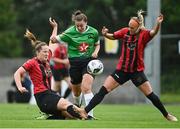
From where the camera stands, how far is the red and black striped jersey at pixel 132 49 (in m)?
17.5

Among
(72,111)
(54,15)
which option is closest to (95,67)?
(72,111)

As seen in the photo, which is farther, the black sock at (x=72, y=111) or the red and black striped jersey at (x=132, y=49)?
the red and black striped jersey at (x=132, y=49)

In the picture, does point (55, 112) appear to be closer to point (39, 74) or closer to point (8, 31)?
point (39, 74)

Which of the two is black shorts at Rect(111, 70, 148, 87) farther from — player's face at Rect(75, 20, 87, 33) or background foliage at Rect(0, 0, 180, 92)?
background foliage at Rect(0, 0, 180, 92)

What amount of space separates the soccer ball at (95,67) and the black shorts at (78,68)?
38 cm

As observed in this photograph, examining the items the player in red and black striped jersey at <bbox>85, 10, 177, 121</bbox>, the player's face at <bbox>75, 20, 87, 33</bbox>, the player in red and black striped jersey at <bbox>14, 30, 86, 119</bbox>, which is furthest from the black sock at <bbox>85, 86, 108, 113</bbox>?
the player's face at <bbox>75, 20, 87, 33</bbox>

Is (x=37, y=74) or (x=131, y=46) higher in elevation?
(x=131, y=46)

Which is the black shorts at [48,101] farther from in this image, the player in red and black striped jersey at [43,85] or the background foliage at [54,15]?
the background foliage at [54,15]

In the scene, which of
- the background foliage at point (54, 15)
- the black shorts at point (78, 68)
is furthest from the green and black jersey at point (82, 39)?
the background foliage at point (54, 15)

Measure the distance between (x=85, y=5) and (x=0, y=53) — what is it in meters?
5.90

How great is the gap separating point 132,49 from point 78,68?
6.03 ft

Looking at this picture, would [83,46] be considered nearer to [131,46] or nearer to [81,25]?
[81,25]

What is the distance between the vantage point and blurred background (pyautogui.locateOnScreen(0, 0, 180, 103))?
123ft

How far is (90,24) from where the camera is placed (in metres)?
54.7
